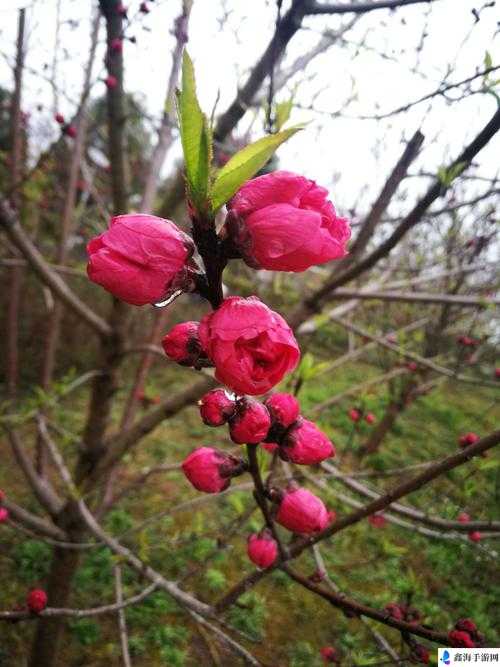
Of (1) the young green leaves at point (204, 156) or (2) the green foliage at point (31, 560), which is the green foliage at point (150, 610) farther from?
(1) the young green leaves at point (204, 156)

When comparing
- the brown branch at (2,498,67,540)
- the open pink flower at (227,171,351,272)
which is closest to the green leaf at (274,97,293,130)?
the open pink flower at (227,171,351,272)

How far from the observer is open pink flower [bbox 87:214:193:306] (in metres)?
0.62

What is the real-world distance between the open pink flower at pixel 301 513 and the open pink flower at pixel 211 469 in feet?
0.46

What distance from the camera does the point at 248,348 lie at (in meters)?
0.61

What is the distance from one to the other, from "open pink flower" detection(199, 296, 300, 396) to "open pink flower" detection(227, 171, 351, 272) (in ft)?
0.27

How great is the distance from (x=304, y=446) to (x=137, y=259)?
0.53 metres

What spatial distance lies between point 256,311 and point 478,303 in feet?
4.71

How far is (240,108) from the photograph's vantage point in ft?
6.21

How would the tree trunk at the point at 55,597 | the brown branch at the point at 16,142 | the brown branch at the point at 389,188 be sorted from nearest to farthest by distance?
the brown branch at the point at 389,188, the tree trunk at the point at 55,597, the brown branch at the point at 16,142

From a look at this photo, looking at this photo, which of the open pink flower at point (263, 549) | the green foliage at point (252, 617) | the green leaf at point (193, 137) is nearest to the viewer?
the green leaf at point (193, 137)

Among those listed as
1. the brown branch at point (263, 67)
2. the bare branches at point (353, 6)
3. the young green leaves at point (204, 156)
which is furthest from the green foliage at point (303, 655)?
the bare branches at point (353, 6)

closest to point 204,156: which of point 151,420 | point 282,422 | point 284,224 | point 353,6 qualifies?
point 284,224

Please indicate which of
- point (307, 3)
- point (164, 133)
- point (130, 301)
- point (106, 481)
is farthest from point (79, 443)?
point (307, 3)

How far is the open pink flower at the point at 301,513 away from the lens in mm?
982
